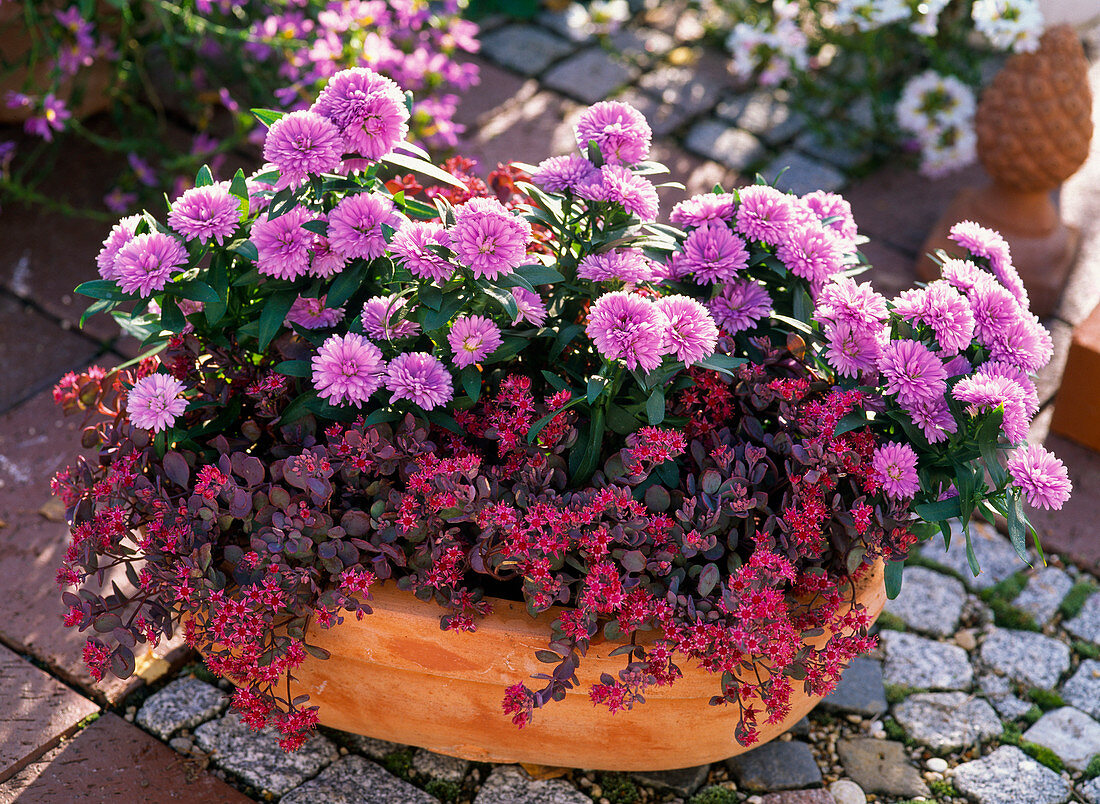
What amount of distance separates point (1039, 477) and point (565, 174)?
0.81 m

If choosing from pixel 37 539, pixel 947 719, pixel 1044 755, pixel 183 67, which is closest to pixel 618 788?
Result: pixel 947 719

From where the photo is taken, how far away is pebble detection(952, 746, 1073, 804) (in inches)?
72.1

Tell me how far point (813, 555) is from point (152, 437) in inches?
41.7

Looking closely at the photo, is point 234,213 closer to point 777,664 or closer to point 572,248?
point 572,248

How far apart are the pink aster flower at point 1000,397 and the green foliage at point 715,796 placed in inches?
31.0

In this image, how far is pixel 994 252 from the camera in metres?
1.72

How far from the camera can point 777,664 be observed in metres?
1.50

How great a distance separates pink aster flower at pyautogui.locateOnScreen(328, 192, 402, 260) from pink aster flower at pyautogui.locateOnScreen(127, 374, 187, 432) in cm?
31

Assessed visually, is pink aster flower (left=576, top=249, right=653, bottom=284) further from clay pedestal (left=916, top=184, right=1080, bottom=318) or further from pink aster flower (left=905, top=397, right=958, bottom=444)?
clay pedestal (left=916, top=184, right=1080, bottom=318)

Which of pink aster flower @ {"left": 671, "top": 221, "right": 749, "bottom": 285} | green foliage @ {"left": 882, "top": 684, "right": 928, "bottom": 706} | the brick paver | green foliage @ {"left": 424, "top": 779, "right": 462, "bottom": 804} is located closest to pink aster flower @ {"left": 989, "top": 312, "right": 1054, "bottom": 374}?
pink aster flower @ {"left": 671, "top": 221, "right": 749, "bottom": 285}

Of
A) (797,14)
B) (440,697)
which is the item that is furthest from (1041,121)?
(440,697)

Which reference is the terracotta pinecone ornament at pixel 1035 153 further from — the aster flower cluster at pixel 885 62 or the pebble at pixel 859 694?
the pebble at pixel 859 694

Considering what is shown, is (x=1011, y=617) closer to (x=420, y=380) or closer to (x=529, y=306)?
(x=529, y=306)

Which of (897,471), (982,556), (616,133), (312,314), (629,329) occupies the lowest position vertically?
(982,556)
